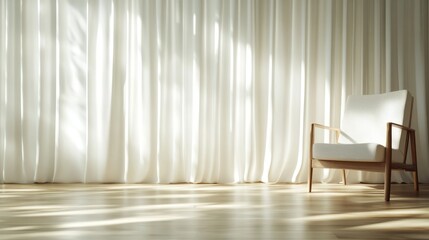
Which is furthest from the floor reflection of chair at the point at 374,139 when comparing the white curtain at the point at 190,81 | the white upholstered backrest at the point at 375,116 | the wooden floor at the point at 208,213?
the white curtain at the point at 190,81

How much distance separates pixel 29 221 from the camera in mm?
2393

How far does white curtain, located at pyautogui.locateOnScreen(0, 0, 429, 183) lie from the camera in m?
4.56

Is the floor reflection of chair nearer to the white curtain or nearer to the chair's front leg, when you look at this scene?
the chair's front leg

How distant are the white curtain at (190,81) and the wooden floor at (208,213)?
0.56 metres

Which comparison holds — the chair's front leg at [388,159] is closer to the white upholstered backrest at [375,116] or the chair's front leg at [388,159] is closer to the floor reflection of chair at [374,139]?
the floor reflection of chair at [374,139]

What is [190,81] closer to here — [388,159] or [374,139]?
[374,139]

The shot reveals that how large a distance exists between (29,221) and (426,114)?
391cm

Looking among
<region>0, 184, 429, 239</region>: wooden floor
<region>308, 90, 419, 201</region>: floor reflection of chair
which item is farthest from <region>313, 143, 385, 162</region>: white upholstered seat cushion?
<region>0, 184, 429, 239</region>: wooden floor

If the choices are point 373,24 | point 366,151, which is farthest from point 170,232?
point 373,24

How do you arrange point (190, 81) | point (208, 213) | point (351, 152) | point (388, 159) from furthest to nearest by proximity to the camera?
point (190, 81)
point (351, 152)
point (388, 159)
point (208, 213)

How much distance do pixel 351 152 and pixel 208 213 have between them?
135cm

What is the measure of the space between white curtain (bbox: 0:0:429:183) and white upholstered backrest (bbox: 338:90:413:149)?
0.60 metres

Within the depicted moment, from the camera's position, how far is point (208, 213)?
8.83ft

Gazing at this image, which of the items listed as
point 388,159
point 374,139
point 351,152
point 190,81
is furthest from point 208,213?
point 190,81
